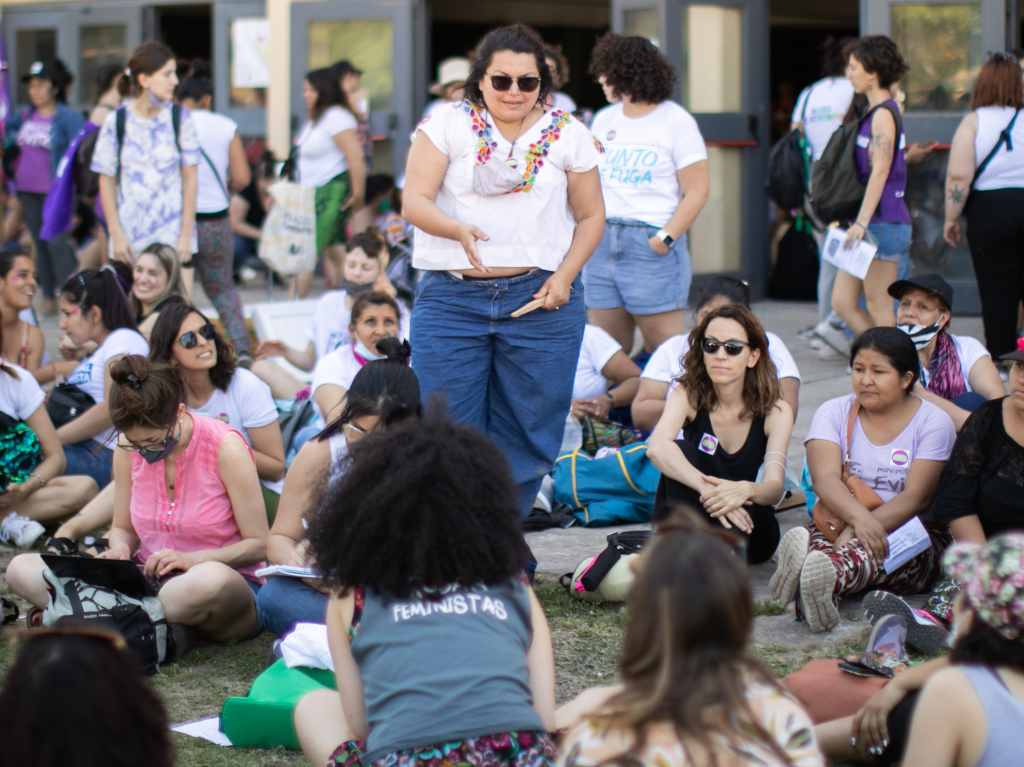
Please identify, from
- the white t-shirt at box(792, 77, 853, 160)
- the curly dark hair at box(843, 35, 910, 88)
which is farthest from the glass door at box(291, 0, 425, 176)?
the curly dark hair at box(843, 35, 910, 88)

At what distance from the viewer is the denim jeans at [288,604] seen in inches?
182

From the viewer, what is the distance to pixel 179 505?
5020 millimetres

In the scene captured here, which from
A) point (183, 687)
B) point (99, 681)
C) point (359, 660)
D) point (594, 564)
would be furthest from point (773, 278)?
point (99, 681)

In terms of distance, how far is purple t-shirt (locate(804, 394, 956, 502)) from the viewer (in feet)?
16.6

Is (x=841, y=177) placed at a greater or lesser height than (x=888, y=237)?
greater

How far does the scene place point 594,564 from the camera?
16.7 ft

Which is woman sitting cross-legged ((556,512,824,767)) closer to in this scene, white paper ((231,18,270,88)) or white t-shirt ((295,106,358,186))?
white t-shirt ((295,106,358,186))

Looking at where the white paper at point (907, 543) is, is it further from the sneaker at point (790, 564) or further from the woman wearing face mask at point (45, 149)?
the woman wearing face mask at point (45, 149)

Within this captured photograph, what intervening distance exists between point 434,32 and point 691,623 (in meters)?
15.7

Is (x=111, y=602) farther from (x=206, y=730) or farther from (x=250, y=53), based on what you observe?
(x=250, y=53)

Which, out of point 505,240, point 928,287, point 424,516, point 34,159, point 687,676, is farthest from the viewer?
point 34,159

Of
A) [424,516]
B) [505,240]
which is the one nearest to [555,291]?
[505,240]

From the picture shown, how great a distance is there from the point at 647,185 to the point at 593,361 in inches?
29.8

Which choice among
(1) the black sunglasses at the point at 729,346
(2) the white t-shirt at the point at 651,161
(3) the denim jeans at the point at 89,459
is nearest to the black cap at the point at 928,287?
(1) the black sunglasses at the point at 729,346
